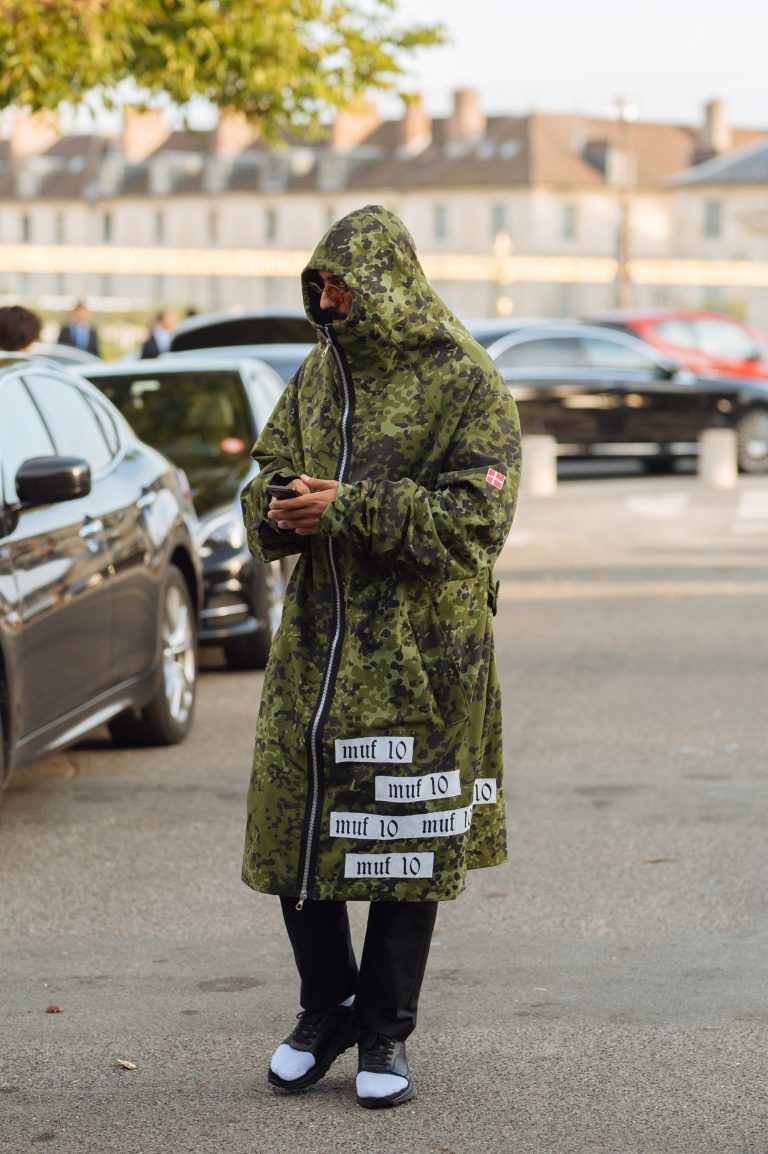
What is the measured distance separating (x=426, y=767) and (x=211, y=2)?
1130cm

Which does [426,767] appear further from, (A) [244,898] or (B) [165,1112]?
(A) [244,898]

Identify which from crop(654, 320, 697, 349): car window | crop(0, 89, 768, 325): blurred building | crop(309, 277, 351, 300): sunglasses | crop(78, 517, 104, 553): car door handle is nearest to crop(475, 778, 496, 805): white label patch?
crop(309, 277, 351, 300): sunglasses

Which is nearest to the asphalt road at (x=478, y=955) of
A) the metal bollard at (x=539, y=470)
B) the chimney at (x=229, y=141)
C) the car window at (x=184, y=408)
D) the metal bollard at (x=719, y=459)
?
the car window at (x=184, y=408)

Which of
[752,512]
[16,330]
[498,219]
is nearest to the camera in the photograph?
[16,330]

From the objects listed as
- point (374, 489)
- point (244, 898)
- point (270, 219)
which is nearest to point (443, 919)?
point (244, 898)

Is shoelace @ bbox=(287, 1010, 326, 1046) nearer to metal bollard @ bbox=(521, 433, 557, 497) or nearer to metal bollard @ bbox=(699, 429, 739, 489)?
metal bollard @ bbox=(521, 433, 557, 497)

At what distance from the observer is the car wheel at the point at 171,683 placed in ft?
27.0

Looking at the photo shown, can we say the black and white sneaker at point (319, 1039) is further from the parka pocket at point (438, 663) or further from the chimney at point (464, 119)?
the chimney at point (464, 119)

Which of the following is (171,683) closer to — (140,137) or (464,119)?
(464,119)

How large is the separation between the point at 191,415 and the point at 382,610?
7087mm

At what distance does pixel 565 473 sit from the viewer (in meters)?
24.3

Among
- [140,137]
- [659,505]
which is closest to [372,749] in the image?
[659,505]

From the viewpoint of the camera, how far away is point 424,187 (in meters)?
98.2

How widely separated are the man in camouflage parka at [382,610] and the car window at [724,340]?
68.3ft
